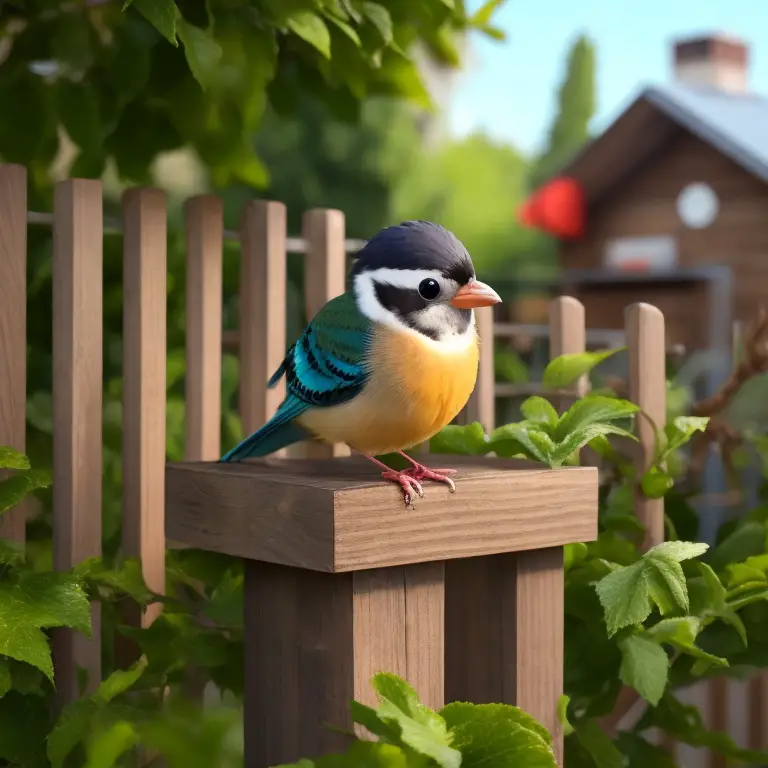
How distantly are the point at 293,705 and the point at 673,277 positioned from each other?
8.84m

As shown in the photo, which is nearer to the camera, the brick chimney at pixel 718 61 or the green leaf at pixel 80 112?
the green leaf at pixel 80 112

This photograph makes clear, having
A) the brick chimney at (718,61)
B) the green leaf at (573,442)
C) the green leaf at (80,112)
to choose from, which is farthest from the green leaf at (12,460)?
the brick chimney at (718,61)

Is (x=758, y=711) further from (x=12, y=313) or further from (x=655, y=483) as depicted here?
(x=12, y=313)

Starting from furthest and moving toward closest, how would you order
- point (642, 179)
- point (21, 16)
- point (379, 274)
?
1. point (642, 179)
2. point (21, 16)
3. point (379, 274)

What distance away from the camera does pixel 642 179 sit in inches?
438

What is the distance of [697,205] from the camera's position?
10.6 meters

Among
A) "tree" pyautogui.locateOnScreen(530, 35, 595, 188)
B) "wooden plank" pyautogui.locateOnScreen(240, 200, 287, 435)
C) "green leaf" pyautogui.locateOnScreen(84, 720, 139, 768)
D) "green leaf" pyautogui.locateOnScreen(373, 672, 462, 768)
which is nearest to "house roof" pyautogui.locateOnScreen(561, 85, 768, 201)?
"wooden plank" pyautogui.locateOnScreen(240, 200, 287, 435)

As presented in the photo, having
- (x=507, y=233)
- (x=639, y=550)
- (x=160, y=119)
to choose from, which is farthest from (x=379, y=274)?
(x=507, y=233)

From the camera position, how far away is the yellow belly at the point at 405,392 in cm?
187

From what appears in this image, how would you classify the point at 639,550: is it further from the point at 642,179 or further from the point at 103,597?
the point at 642,179

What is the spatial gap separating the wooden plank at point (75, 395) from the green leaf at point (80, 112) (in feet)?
1.91

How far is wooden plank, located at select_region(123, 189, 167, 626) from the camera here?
2443 millimetres

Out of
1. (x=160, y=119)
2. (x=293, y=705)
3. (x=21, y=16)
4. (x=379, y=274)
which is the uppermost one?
(x=21, y=16)

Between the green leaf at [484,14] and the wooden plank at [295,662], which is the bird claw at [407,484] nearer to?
the wooden plank at [295,662]
